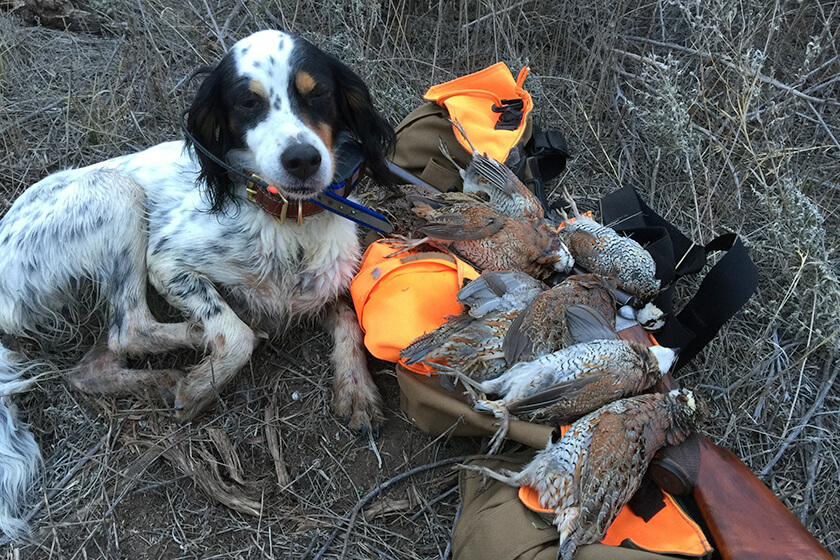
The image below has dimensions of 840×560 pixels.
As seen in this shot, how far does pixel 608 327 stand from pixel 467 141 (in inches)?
49.6

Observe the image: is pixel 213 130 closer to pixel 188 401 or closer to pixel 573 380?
pixel 188 401

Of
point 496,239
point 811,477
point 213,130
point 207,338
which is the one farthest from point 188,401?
point 811,477

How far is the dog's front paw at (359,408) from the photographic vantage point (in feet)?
8.55

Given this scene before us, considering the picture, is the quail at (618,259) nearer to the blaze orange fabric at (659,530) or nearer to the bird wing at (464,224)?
the bird wing at (464,224)

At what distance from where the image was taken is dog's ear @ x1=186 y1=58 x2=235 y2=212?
248cm

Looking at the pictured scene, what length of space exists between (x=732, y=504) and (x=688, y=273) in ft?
3.64

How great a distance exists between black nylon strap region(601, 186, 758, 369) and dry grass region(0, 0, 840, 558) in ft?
0.93

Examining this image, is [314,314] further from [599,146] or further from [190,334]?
[599,146]

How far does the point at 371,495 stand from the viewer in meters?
2.41

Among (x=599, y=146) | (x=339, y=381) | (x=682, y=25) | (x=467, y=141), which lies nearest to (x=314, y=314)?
(x=339, y=381)

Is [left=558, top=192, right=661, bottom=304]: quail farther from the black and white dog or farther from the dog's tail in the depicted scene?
the dog's tail

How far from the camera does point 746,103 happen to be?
3.05 meters

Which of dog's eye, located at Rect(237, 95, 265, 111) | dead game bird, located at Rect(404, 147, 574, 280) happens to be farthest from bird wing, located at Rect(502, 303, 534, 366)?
dog's eye, located at Rect(237, 95, 265, 111)

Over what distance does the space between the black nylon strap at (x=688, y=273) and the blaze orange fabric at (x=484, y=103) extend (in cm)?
69
